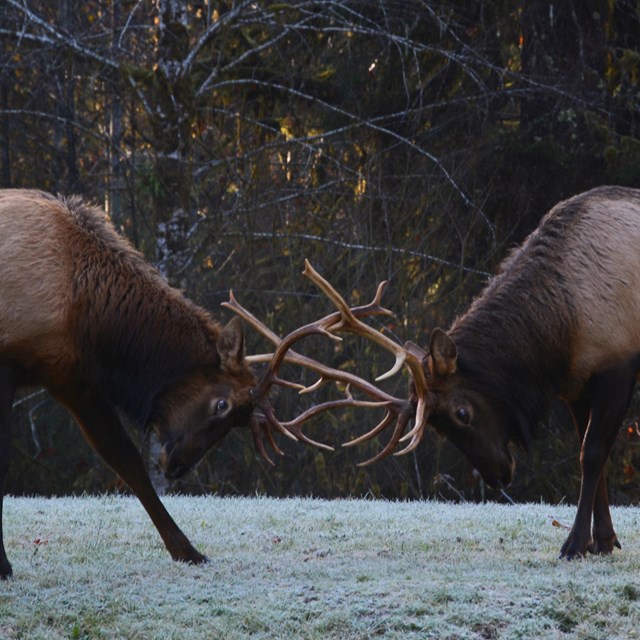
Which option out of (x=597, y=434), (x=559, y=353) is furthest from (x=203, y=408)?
(x=597, y=434)

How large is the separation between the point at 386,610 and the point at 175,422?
67.5 inches

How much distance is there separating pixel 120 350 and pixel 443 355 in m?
1.65

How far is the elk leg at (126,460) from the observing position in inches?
264

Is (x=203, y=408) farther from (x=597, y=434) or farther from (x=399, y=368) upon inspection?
(x=597, y=434)

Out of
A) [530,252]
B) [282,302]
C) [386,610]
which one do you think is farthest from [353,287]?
[386,610]

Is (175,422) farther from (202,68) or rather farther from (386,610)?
(202,68)

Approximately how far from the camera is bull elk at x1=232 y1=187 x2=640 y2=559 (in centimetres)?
671

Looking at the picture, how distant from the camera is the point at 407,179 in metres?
13.8

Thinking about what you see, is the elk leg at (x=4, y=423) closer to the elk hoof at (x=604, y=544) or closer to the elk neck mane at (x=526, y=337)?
the elk neck mane at (x=526, y=337)

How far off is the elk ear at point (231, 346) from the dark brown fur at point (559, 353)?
0.99 m

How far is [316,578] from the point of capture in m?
6.13

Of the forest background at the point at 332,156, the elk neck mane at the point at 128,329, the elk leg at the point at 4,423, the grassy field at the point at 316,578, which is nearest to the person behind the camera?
the grassy field at the point at 316,578

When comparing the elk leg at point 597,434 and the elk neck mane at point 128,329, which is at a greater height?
the elk neck mane at point 128,329

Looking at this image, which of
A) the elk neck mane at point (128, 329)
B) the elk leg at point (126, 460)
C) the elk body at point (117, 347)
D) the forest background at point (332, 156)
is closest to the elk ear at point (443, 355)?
the elk body at point (117, 347)
